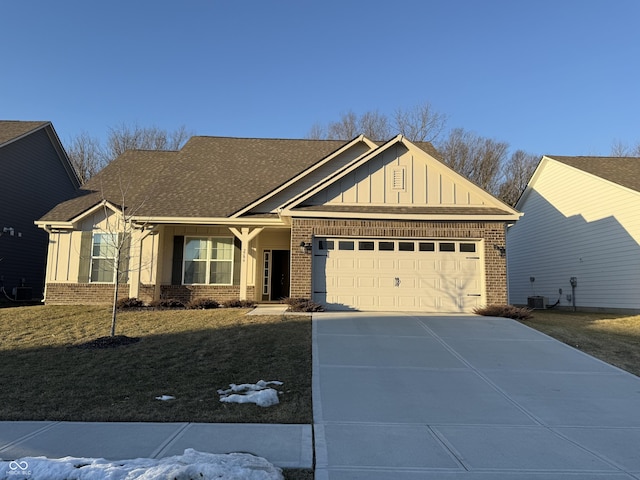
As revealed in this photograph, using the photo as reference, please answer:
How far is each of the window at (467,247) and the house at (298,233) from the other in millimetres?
30

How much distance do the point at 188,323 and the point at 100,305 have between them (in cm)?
555

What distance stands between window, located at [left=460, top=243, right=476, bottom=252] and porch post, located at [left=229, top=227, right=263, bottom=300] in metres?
6.29

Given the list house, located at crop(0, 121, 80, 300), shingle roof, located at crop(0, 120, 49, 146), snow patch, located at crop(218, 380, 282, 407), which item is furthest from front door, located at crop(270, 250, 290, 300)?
shingle roof, located at crop(0, 120, 49, 146)

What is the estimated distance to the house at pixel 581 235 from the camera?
16.2 m

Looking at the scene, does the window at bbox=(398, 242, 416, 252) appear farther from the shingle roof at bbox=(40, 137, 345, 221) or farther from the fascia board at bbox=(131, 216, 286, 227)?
the shingle roof at bbox=(40, 137, 345, 221)

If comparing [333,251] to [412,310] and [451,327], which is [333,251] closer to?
[412,310]

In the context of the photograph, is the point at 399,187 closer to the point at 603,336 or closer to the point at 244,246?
the point at 244,246

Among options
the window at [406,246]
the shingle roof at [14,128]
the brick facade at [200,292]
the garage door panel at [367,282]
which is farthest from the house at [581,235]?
the shingle roof at [14,128]

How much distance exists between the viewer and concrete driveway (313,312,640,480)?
426 cm

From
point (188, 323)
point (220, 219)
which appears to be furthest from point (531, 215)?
point (188, 323)

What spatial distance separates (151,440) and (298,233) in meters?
8.74

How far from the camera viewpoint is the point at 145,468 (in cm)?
373

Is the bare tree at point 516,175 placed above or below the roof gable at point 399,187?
above

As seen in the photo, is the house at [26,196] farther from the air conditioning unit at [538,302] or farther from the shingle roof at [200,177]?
the air conditioning unit at [538,302]
